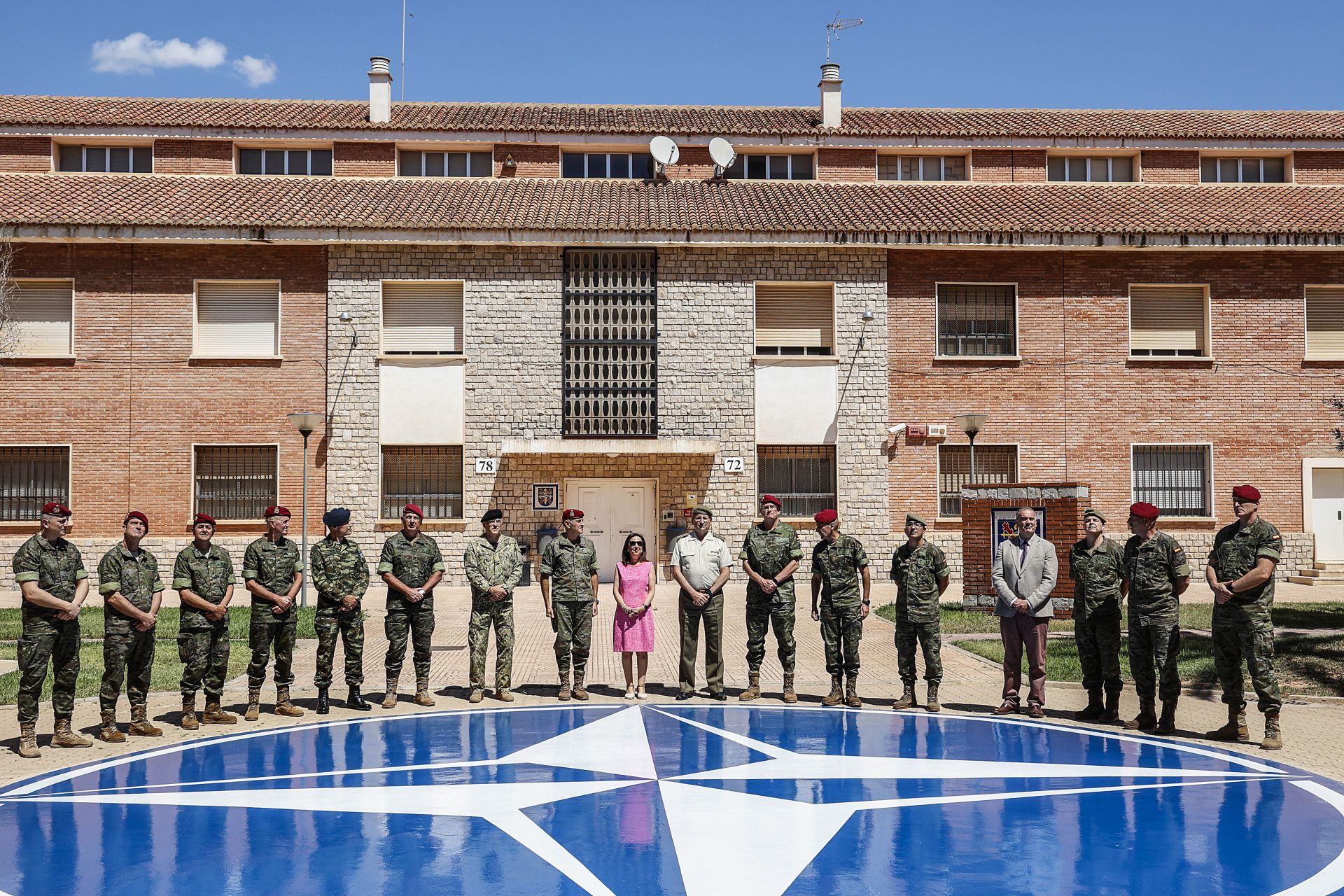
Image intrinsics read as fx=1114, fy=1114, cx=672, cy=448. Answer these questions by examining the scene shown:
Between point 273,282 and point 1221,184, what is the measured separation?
2105 centimetres

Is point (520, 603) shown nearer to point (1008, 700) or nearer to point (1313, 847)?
point (1008, 700)

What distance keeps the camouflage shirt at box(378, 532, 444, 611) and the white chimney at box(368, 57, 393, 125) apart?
1790 centimetres

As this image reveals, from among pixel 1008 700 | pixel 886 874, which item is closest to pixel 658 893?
pixel 886 874

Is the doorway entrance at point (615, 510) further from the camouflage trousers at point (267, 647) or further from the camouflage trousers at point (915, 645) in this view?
the camouflage trousers at point (267, 647)

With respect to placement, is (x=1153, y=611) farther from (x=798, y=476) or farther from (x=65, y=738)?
(x=798, y=476)

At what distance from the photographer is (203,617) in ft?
30.7

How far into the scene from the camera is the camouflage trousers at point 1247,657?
8.48 meters

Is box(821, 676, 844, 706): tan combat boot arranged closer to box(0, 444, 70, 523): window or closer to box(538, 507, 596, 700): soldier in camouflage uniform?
box(538, 507, 596, 700): soldier in camouflage uniform

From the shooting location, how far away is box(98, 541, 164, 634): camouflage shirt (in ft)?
28.5

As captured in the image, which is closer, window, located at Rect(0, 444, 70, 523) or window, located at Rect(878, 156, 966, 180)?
window, located at Rect(0, 444, 70, 523)

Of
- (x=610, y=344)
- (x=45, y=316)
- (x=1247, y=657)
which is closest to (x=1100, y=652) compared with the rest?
(x=1247, y=657)

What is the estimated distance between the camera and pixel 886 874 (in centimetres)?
563

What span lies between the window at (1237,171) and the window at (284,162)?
65.9 feet

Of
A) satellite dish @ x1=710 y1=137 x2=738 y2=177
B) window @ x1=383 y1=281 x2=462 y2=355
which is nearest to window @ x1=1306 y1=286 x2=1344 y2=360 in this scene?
satellite dish @ x1=710 y1=137 x2=738 y2=177
